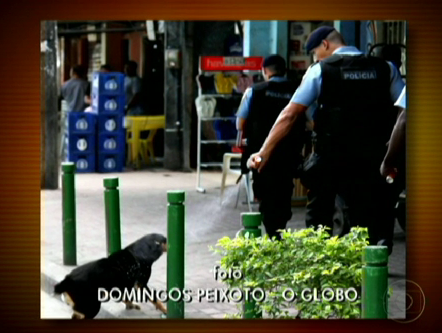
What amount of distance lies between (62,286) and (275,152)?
1.54 metres

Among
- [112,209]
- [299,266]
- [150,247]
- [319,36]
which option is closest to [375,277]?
[299,266]

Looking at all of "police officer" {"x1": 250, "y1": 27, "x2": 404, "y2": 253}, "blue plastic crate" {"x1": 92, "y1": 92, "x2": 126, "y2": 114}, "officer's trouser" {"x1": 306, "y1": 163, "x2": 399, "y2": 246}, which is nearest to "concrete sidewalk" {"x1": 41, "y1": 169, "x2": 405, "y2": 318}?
"officer's trouser" {"x1": 306, "y1": 163, "x2": 399, "y2": 246}

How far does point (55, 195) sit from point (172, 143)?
1044mm

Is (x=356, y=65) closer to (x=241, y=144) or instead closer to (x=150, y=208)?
(x=241, y=144)

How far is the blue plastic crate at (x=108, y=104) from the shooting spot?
29.6ft

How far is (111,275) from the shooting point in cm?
707

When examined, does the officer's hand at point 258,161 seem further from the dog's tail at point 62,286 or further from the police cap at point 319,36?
the dog's tail at point 62,286

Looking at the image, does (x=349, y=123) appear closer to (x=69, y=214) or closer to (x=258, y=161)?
(x=258, y=161)

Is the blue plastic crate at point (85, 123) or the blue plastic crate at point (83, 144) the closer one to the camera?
the blue plastic crate at point (83, 144)

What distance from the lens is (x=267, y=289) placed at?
6.94m

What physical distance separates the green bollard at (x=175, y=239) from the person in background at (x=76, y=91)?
7.70ft

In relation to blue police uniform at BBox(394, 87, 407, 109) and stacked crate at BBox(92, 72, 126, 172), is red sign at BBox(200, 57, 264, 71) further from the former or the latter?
blue police uniform at BBox(394, 87, 407, 109)

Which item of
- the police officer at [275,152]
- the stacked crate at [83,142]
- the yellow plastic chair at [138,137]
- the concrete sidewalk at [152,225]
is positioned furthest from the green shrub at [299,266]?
the stacked crate at [83,142]

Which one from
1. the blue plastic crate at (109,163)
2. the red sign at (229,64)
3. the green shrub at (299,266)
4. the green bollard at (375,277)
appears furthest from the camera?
the red sign at (229,64)
